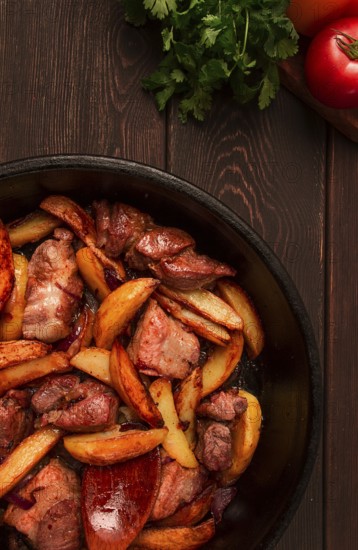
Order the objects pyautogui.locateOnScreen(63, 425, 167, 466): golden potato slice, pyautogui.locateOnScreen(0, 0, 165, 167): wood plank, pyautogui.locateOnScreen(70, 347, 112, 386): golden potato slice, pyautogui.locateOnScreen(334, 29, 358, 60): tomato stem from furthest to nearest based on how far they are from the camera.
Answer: pyautogui.locateOnScreen(0, 0, 165, 167): wood plank < pyautogui.locateOnScreen(334, 29, 358, 60): tomato stem < pyautogui.locateOnScreen(70, 347, 112, 386): golden potato slice < pyautogui.locateOnScreen(63, 425, 167, 466): golden potato slice

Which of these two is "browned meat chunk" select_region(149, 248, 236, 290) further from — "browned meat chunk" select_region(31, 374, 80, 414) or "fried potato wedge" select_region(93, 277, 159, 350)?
"browned meat chunk" select_region(31, 374, 80, 414)

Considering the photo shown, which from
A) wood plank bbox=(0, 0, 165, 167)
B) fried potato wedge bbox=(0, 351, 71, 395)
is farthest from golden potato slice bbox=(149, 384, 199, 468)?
wood plank bbox=(0, 0, 165, 167)

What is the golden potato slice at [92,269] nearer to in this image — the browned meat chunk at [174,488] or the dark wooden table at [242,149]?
the dark wooden table at [242,149]

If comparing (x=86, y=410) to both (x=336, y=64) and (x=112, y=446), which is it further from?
(x=336, y=64)

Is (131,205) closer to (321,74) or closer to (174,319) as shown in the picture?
(174,319)

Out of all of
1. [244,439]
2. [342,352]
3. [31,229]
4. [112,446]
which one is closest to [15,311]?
[31,229]
